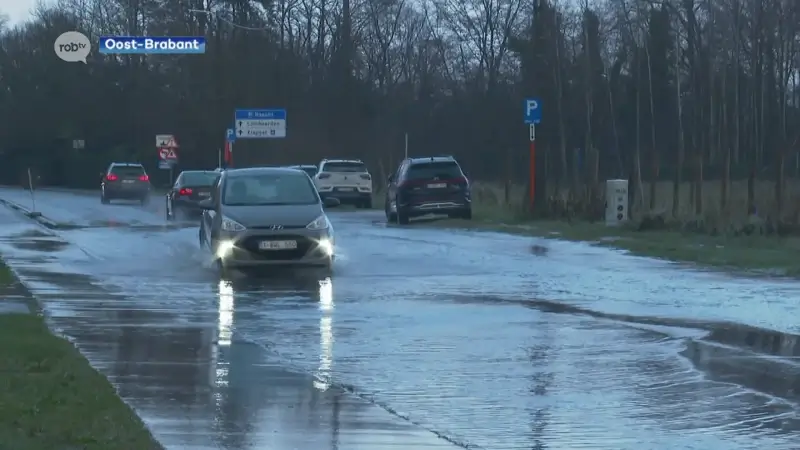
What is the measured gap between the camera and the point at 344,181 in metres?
48.0

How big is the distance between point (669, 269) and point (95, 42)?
62.3m

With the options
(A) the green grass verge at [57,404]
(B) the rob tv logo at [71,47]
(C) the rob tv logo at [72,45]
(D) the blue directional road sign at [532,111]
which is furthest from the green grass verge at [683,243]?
(B) the rob tv logo at [71,47]

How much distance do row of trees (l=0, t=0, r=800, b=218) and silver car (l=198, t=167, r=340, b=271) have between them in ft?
95.2

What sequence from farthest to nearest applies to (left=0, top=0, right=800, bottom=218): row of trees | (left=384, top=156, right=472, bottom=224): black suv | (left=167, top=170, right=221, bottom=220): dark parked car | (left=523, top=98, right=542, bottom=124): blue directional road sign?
(left=0, top=0, right=800, bottom=218): row of trees
(left=167, top=170, right=221, bottom=220): dark parked car
(left=384, top=156, right=472, bottom=224): black suv
(left=523, top=98, right=542, bottom=124): blue directional road sign

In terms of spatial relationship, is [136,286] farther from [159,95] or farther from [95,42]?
[95,42]

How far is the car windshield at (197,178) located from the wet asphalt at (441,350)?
55.1 ft

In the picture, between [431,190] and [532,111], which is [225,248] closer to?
[532,111]

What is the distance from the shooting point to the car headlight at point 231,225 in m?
20.8

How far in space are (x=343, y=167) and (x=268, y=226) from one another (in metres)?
27.8

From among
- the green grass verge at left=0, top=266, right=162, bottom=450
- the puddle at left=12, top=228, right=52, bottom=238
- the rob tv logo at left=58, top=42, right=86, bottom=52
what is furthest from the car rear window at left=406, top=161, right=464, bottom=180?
the green grass verge at left=0, top=266, right=162, bottom=450

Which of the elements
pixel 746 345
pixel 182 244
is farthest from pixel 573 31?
pixel 746 345

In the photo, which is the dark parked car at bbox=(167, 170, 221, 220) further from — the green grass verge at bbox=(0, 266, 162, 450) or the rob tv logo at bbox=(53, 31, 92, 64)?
the green grass verge at bbox=(0, 266, 162, 450)

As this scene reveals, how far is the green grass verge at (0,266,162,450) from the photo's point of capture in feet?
26.1

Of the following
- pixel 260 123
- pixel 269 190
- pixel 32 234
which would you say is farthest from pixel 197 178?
pixel 269 190
